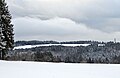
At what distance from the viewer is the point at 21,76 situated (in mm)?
23516

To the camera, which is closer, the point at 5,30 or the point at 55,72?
the point at 55,72

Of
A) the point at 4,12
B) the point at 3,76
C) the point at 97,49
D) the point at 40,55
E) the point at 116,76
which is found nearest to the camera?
the point at 3,76

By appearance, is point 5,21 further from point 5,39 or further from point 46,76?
point 46,76

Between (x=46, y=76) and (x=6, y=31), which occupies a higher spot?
(x=6, y=31)

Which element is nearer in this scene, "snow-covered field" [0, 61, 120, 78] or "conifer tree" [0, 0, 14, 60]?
"snow-covered field" [0, 61, 120, 78]

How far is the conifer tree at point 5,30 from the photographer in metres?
45.9

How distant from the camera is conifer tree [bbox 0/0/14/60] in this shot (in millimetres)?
45938

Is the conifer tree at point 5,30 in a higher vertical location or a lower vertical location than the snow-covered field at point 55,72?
higher

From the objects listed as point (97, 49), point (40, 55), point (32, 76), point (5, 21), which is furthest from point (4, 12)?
point (97, 49)

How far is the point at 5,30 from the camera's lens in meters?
47.3

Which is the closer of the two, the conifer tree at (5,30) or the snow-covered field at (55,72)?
the snow-covered field at (55,72)

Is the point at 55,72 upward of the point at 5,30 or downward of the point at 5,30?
downward

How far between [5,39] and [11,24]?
287 centimetres

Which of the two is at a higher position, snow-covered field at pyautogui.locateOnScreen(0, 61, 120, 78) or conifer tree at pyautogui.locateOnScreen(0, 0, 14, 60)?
conifer tree at pyautogui.locateOnScreen(0, 0, 14, 60)
